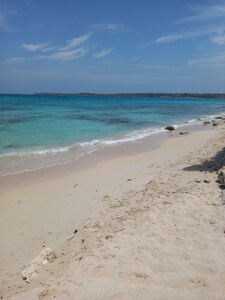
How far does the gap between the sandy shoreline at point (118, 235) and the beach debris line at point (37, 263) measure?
0.08 metres

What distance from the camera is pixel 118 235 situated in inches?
191

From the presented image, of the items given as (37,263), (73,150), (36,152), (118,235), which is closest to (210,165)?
(118,235)

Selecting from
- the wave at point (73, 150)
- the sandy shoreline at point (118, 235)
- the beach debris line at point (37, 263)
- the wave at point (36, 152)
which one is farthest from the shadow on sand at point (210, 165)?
the wave at point (36, 152)

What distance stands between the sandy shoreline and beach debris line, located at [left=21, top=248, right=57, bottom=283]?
0.08 m

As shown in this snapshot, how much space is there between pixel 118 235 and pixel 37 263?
118 centimetres

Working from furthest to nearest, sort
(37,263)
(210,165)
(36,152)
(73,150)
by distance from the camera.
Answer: (73,150)
(36,152)
(210,165)
(37,263)

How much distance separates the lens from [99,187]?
820 cm

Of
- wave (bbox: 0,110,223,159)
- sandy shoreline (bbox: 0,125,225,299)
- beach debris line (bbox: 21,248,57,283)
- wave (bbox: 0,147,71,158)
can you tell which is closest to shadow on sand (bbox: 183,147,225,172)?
sandy shoreline (bbox: 0,125,225,299)

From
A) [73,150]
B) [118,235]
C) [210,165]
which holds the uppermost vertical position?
[210,165]

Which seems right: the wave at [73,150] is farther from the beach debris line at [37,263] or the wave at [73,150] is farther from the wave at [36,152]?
the beach debris line at [37,263]

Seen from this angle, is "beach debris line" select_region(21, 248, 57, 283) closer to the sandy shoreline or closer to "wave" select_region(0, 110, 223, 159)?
the sandy shoreline

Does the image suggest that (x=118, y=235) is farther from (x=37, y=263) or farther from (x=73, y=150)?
(x=73, y=150)

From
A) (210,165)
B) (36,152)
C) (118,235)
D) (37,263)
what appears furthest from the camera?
(36,152)

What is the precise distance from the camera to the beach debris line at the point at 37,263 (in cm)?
419
